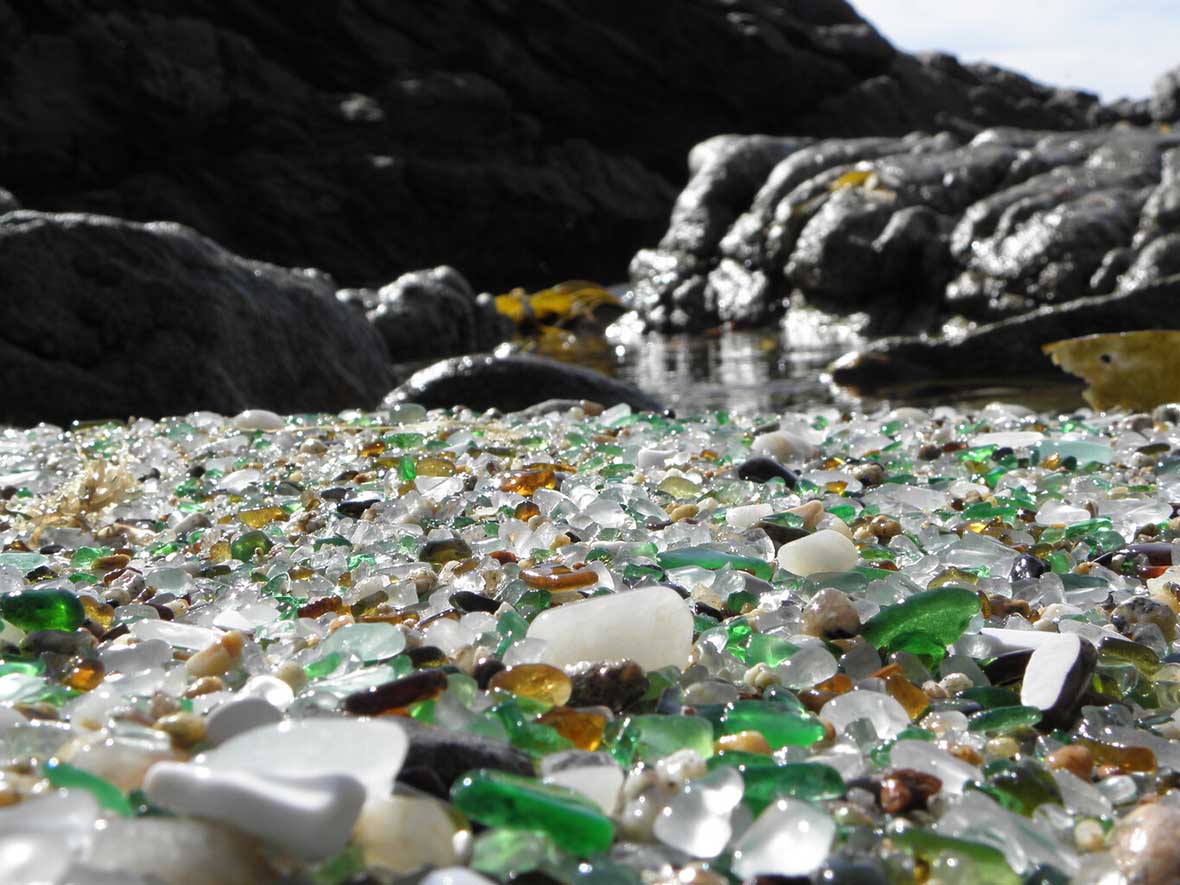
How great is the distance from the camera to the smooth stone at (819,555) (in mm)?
1507

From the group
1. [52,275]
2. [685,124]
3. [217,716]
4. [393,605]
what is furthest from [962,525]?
[685,124]

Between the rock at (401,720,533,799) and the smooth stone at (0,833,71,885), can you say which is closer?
the smooth stone at (0,833,71,885)

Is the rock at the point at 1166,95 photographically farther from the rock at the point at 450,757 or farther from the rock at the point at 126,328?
the rock at the point at 450,757

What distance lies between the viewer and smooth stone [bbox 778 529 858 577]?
1.51 metres

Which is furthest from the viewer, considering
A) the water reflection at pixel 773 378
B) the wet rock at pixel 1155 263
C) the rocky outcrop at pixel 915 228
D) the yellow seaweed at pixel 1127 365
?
the rocky outcrop at pixel 915 228

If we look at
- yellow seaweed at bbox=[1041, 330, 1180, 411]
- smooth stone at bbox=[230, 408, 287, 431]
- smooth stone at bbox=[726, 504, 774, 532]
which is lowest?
yellow seaweed at bbox=[1041, 330, 1180, 411]

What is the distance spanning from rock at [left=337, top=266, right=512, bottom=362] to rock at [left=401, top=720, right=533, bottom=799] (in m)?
8.78

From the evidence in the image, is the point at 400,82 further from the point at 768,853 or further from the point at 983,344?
the point at 768,853

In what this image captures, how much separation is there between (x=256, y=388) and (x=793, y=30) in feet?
84.8

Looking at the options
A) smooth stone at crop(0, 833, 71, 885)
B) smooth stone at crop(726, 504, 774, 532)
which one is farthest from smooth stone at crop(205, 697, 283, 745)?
smooth stone at crop(726, 504, 774, 532)

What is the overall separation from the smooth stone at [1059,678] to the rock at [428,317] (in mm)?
8679

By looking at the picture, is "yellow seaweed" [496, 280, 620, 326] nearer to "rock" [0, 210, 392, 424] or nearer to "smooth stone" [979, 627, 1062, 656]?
"rock" [0, 210, 392, 424]

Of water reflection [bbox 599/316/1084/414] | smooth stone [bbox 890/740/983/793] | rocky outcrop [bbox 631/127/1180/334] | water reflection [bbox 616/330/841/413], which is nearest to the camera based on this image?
smooth stone [bbox 890/740/983/793]

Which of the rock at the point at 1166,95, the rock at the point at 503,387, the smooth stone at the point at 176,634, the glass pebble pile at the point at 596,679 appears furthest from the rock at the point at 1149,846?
the rock at the point at 1166,95
